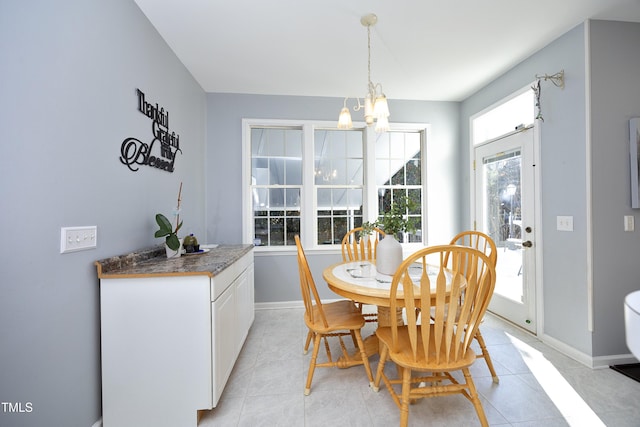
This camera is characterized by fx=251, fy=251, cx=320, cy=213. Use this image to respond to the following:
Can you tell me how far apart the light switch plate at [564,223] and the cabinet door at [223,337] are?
286cm

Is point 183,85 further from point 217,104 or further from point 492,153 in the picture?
point 492,153

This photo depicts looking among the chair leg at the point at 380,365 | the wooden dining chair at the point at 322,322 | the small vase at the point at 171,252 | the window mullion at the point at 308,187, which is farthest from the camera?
the window mullion at the point at 308,187

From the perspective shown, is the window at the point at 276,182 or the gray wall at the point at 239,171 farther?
the window at the point at 276,182

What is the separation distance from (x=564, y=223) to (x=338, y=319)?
216 cm

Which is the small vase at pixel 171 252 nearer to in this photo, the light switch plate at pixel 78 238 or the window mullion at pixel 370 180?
the light switch plate at pixel 78 238

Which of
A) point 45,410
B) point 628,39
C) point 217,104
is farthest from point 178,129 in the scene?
point 628,39

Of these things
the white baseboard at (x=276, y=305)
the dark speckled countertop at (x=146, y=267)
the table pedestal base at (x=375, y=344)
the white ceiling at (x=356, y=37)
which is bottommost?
the white baseboard at (x=276, y=305)

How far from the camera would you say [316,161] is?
3.51 metres

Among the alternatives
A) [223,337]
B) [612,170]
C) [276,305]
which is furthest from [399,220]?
[276,305]

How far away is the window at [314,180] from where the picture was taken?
3424mm

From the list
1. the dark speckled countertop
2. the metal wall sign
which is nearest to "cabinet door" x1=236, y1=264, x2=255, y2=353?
the dark speckled countertop

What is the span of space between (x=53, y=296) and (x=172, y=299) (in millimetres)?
501

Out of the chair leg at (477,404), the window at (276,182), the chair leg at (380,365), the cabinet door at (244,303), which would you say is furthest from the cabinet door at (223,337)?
the window at (276,182)

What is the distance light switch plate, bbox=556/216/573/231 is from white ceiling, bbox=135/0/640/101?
5.36ft
